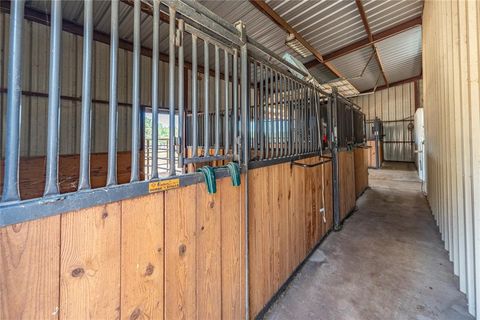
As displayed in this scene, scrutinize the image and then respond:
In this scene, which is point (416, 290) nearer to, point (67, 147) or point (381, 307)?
point (381, 307)

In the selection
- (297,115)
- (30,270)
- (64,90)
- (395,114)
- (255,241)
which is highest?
(395,114)

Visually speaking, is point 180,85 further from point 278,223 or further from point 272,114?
point 278,223

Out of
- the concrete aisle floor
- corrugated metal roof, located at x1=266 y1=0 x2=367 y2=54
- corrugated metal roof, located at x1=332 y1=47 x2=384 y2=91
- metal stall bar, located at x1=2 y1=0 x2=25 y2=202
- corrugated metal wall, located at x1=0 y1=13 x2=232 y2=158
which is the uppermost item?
corrugated metal roof, located at x1=332 y1=47 x2=384 y2=91

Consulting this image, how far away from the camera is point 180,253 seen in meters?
1.02

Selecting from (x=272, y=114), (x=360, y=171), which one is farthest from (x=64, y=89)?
(x=360, y=171)

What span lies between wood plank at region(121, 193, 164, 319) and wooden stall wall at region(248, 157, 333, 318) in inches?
26.6

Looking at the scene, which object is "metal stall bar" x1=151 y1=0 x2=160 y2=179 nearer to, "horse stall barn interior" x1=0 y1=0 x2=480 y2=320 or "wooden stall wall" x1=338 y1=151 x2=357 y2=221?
"horse stall barn interior" x1=0 y1=0 x2=480 y2=320

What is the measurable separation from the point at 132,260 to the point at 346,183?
339 cm

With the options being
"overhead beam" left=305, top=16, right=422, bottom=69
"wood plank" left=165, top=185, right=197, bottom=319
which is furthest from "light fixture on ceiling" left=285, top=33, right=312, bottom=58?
"wood plank" left=165, top=185, right=197, bottom=319

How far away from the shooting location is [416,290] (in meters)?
1.85

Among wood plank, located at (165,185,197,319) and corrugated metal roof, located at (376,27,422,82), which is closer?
wood plank, located at (165,185,197,319)

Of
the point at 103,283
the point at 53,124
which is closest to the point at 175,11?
the point at 53,124

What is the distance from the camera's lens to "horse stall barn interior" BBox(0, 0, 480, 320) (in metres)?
0.65

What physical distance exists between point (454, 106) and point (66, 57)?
597 cm
